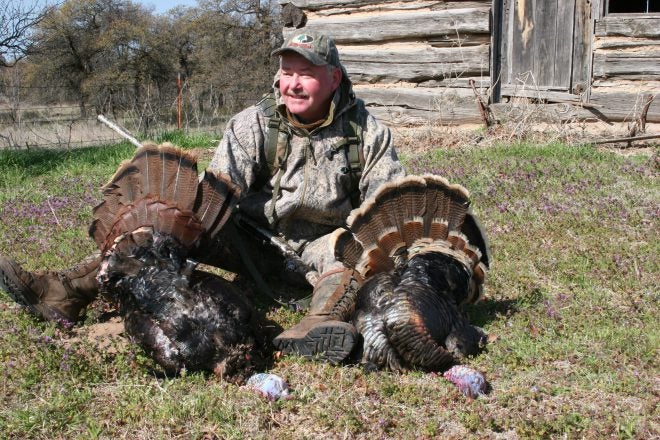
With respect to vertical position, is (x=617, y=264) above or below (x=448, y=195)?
below

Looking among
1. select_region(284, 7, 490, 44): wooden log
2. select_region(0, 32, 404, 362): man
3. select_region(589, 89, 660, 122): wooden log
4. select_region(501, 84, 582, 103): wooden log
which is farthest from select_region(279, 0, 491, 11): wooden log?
select_region(0, 32, 404, 362): man

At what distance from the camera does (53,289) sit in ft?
15.4

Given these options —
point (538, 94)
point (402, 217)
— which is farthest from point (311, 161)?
point (538, 94)

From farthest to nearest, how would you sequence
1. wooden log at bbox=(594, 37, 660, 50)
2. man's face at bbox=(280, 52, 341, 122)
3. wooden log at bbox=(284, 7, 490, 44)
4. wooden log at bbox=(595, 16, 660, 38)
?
wooden log at bbox=(284, 7, 490, 44)
wooden log at bbox=(594, 37, 660, 50)
wooden log at bbox=(595, 16, 660, 38)
man's face at bbox=(280, 52, 341, 122)

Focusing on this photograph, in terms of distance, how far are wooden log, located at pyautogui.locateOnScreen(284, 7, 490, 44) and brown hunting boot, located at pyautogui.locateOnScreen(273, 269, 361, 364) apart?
759 cm

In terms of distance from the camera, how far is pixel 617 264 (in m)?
5.61

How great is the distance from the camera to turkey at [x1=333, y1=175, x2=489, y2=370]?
394 cm

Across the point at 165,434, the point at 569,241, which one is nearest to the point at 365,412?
the point at 165,434

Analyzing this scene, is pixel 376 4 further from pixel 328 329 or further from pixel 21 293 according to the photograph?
pixel 328 329

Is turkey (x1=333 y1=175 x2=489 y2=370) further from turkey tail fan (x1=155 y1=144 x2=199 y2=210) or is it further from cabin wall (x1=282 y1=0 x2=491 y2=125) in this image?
cabin wall (x1=282 y1=0 x2=491 y2=125)

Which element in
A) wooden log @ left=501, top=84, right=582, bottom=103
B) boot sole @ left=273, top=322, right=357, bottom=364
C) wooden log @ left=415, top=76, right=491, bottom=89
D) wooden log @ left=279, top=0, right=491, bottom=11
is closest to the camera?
boot sole @ left=273, top=322, right=357, bottom=364

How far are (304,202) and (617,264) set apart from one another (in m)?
2.44

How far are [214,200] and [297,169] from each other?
0.77 m

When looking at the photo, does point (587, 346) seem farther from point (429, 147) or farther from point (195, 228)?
point (429, 147)
